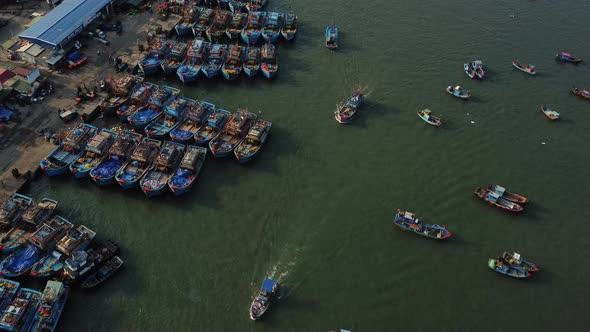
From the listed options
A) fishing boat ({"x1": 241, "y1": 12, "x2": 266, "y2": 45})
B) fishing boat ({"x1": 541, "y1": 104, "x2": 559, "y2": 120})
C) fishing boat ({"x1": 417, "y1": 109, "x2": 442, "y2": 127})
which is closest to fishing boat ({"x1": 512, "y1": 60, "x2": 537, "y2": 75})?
fishing boat ({"x1": 541, "y1": 104, "x2": 559, "y2": 120})

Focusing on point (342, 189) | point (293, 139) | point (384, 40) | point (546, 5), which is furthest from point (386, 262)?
point (546, 5)

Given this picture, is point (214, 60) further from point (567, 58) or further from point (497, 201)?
point (567, 58)

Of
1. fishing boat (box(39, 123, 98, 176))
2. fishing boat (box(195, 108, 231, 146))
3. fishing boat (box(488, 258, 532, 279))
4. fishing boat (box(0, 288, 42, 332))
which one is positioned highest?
fishing boat (box(195, 108, 231, 146))

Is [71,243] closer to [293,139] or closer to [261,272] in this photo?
[261,272]

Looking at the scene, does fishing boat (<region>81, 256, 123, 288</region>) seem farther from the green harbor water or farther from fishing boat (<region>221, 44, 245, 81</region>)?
fishing boat (<region>221, 44, 245, 81</region>)

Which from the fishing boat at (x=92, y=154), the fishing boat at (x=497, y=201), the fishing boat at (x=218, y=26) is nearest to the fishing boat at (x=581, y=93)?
the fishing boat at (x=497, y=201)

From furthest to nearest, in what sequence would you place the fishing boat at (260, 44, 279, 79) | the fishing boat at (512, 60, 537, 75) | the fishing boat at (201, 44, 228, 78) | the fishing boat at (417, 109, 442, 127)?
1. the fishing boat at (512, 60, 537, 75)
2. the fishing boat at (260, 44, 279, 79)
3. the fishing boat at (201, 44, 228, 78)
4. the fishing boat at (417, 109, 442, 127)

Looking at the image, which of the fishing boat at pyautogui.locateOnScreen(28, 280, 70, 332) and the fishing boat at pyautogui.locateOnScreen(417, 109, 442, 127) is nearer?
the fishing boat at pyautogui.locateOnScreen(28, 280, 70, 332)
